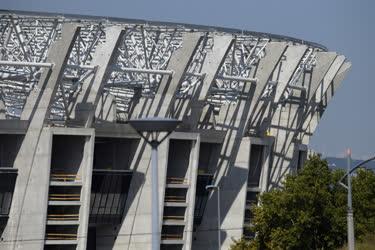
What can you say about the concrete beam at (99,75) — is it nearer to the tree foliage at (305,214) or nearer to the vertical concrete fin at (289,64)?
the tree foliage at (305,214)

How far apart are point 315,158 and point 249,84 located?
18972 mm

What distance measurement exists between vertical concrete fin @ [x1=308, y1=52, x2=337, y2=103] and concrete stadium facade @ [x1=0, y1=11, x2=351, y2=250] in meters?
0.12

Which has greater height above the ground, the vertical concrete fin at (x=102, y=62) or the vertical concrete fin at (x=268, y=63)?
the vertical concrete fin at (x=268, y=63)

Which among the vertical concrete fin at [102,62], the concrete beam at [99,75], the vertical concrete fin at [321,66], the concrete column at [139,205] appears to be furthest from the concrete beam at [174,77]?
the vertical concrete fin at [321,66]

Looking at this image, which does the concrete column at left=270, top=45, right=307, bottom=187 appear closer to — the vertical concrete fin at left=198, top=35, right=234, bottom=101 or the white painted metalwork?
the white painted metalwork

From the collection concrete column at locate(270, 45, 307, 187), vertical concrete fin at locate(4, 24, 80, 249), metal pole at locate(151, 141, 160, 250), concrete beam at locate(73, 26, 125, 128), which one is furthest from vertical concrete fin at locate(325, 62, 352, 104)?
metal pole at locate(151, 141, 160, 250)

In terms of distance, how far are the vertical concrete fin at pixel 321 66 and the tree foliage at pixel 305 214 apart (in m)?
27.4

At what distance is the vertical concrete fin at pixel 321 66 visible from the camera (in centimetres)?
10056

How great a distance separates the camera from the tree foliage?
70.4m

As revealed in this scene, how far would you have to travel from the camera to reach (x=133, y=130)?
280 feet

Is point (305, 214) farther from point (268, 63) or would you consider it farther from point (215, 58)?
point (268, 63)

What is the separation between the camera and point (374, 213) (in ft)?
284

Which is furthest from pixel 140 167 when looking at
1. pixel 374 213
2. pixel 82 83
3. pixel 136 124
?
pixel 136 124

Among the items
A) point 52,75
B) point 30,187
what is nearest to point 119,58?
point 52,75
